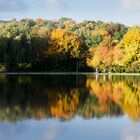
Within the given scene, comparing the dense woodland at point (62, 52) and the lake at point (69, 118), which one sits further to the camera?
the dense woodland at point (62, 52)

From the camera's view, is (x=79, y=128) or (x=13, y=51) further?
(x=13, y=51)

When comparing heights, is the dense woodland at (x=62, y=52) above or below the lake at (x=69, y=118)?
above

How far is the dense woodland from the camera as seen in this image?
62188 millimetres

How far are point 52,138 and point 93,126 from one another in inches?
102

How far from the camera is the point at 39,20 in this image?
112 metres

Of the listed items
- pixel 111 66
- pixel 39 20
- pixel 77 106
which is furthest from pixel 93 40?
pixel 77 106

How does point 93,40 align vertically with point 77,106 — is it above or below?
above

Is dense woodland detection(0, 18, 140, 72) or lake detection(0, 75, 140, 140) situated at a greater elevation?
dense woodland detection(0, 18, 140, 72)

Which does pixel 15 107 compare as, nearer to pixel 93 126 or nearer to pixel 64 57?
pixel 93 126

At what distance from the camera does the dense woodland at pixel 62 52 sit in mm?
62188

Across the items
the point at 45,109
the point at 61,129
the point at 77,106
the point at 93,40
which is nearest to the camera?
the point at 61,129

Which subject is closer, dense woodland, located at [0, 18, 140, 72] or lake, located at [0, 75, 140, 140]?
lake, located at [0, 75, 140, 140]

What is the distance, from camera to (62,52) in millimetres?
69750

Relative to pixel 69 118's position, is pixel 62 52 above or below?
above
